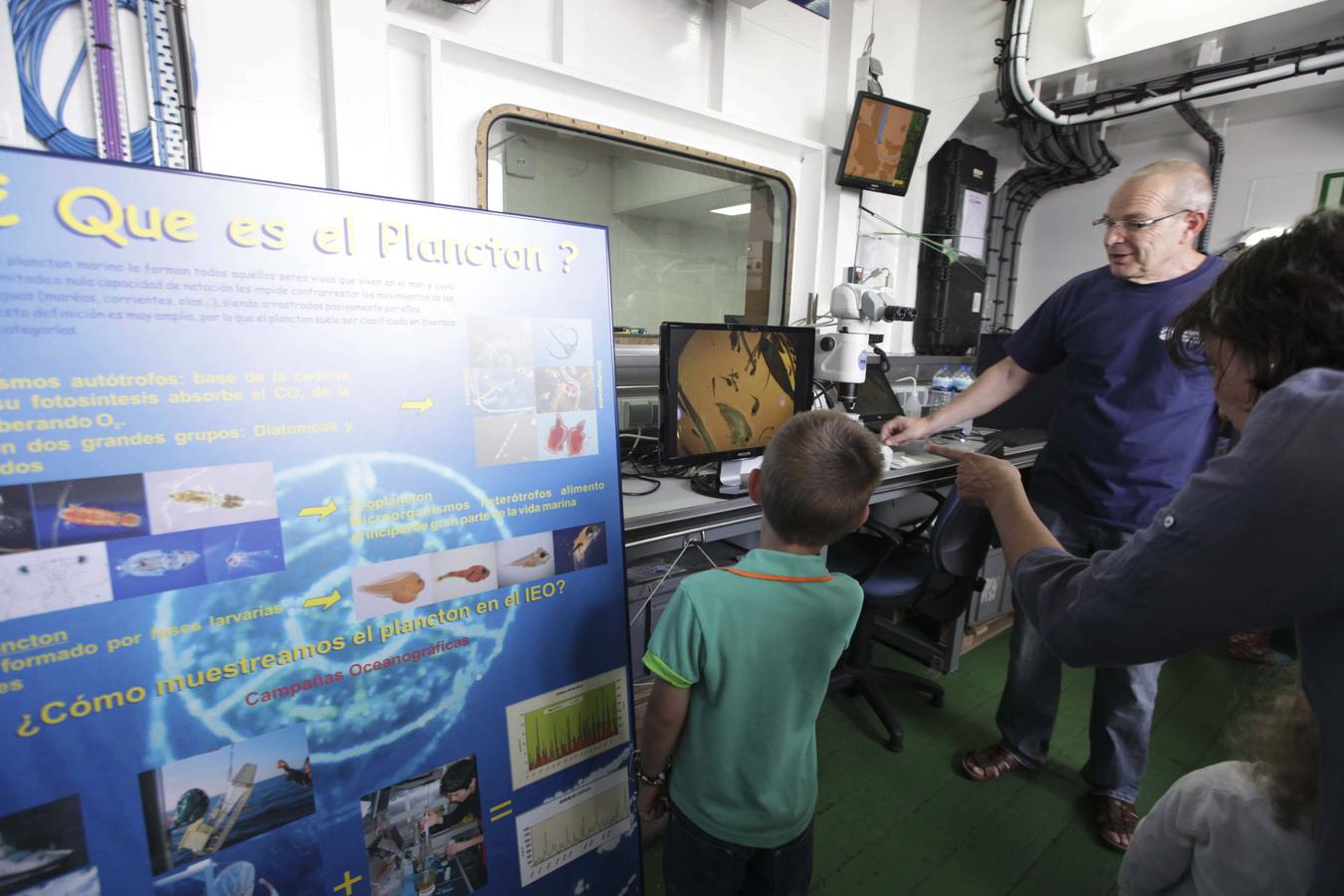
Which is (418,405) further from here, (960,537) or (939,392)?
(939,392)

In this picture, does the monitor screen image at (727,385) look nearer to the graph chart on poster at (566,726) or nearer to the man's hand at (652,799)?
the graph chart on poster at (566,726)

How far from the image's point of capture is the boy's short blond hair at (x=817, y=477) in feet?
3.08

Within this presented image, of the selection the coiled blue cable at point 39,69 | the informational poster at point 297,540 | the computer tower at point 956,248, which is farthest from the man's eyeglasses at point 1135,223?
the coiled blue cable at point 39,69

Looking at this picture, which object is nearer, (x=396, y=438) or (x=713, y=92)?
(x=396, y=438)

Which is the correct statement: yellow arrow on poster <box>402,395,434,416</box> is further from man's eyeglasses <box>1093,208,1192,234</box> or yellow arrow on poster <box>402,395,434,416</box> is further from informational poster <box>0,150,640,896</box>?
man's eyeglasses <box>1093,208,1192,234</box>

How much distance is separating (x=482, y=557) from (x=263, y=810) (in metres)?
0.48

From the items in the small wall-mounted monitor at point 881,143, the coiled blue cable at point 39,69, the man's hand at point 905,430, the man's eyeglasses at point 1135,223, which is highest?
the small wall-mounted monitor at point 881,143

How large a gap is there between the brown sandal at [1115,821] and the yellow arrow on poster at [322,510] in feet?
6.92

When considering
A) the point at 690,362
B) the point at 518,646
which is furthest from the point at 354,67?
the point at 518,646

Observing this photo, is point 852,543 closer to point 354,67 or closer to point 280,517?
point 280,517

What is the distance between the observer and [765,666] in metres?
0.95

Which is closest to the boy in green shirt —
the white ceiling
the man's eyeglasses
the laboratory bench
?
the laboratory bench

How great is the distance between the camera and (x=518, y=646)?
1.13 meters

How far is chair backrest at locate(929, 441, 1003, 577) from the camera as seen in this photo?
5.81 ft
